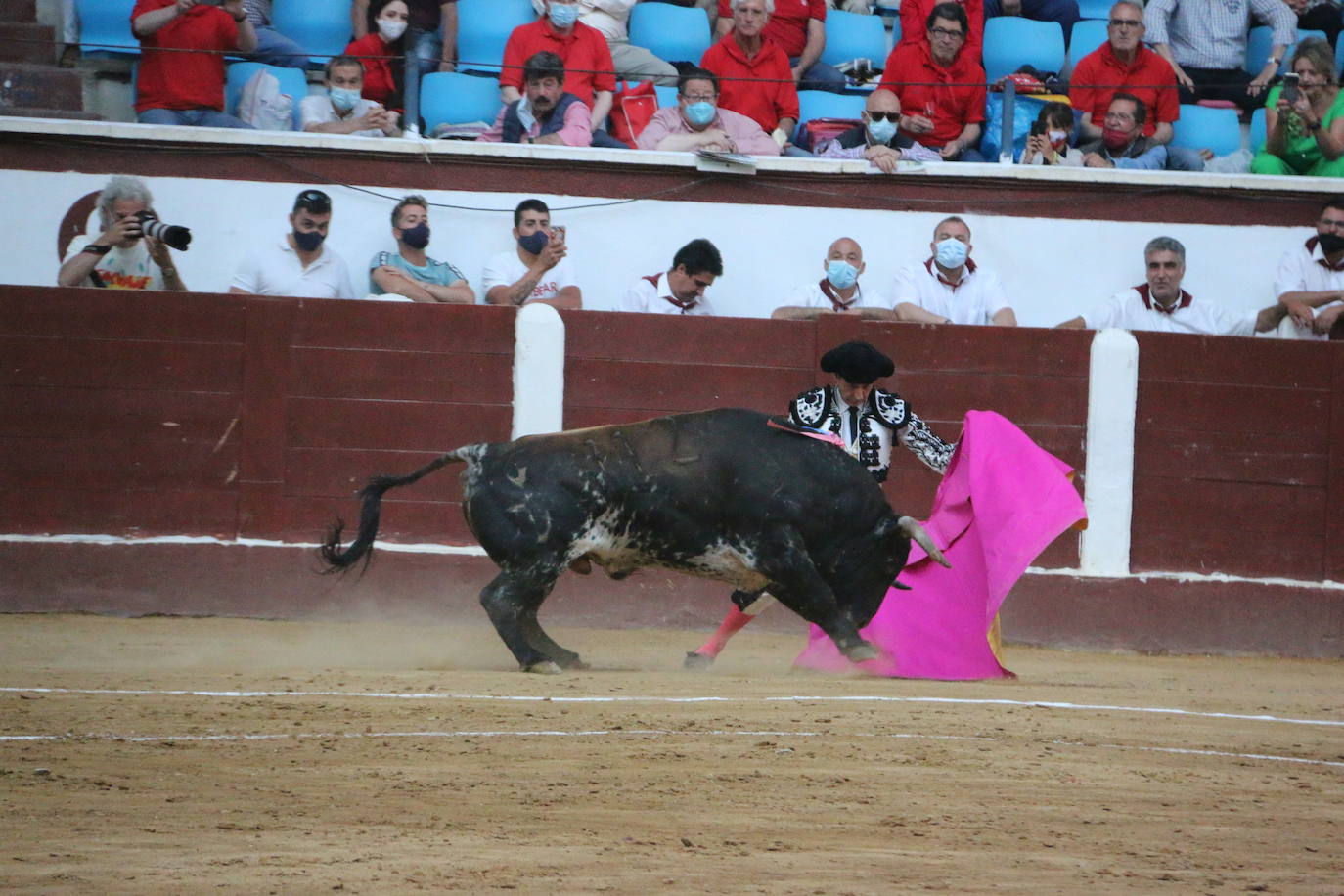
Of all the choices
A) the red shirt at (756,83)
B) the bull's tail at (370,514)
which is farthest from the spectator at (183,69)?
the bull's tail at (370,514)

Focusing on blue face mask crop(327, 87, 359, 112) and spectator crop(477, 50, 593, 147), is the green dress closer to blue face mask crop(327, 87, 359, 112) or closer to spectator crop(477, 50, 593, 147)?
spectator crop(477, 50, 593, 147)

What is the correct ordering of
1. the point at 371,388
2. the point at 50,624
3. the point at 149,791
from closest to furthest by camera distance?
the point at 149,791, the point at 50,624, the point at 371,388

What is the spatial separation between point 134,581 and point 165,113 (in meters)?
2.49

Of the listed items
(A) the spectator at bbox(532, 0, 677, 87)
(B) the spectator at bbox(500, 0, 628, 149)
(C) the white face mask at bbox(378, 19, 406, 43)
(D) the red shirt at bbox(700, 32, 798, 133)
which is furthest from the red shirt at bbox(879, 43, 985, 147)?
(C) the white face mask at bbox(378, 19, 406, 43)

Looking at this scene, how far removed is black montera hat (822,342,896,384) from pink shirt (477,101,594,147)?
311cm

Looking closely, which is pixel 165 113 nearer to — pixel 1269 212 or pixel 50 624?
pixel 50 624

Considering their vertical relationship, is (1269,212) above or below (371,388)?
above

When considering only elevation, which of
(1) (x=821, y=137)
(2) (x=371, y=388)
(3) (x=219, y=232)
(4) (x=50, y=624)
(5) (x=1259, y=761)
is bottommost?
(4) (x=50, y=624)

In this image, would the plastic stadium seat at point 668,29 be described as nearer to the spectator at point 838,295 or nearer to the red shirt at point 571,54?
the red shirt at point 571,54

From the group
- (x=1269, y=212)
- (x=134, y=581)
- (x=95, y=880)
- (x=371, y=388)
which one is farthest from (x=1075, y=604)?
(x=95, y=880)

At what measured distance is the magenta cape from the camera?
6.16 m

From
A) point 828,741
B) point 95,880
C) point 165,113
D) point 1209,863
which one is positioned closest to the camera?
point 95,880

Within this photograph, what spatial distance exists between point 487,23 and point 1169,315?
13.2 feet

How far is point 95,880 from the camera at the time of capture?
3010 millimetres
